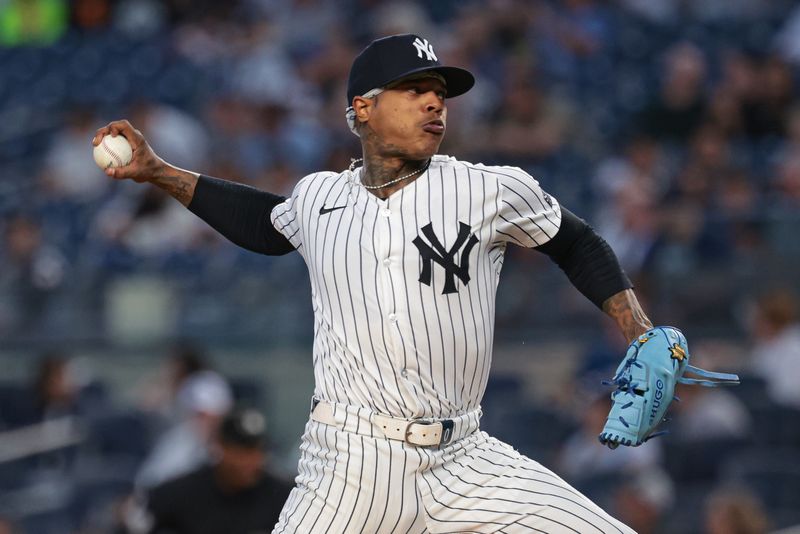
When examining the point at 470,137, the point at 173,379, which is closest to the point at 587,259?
the point at 173,379

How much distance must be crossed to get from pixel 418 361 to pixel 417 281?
0.64 feet

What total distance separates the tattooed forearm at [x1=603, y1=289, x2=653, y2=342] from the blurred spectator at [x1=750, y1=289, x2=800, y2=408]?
3.74 m

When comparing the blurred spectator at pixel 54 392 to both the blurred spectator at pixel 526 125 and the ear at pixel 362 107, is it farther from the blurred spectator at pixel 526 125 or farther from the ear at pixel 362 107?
the ear at pixel 362 107

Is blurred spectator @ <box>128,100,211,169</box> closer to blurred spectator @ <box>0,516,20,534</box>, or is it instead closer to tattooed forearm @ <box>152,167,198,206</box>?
blurred spectator @ <box>0,516,20,534</box>

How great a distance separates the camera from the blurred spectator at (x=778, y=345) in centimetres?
732

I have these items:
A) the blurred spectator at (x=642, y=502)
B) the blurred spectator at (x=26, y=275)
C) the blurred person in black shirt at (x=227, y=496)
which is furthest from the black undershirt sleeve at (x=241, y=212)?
the blurred spectator at (x=26, y=275)

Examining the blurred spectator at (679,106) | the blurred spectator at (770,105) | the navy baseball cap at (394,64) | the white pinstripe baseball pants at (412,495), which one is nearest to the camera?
the white pinstripe baseball pants at (412,495)

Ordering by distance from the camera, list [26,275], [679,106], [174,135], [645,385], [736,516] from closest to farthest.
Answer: [645,385]
[736,516]
[679,106]
[26,275]
[174,135]

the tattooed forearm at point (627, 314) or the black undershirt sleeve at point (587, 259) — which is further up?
the black undershirt sleeve at point (587, 259)

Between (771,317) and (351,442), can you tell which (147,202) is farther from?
(351,442)

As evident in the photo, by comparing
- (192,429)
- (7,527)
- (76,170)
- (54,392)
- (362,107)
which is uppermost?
(76,170)

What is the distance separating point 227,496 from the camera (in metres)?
5.90

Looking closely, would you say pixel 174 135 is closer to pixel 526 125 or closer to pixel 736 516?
pixel 526 125

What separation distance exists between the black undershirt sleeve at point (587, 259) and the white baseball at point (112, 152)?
3.64 feet
